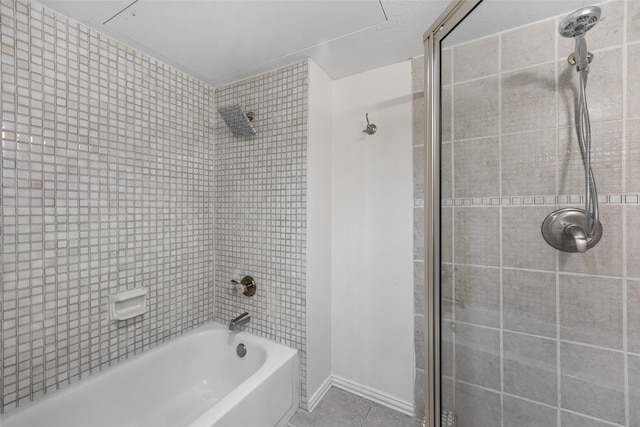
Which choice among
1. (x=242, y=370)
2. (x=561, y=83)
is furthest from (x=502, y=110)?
(x=242, y=370)

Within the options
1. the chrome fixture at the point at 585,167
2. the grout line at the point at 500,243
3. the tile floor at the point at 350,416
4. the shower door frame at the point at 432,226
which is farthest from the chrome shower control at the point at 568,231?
the tile floor at the point at 350,416

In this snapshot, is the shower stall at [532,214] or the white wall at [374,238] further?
the white wall at [374,238]

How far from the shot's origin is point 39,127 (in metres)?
1.11

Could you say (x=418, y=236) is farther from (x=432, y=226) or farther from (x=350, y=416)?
(x=350, y=416)

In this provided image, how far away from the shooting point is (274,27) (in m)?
1.25

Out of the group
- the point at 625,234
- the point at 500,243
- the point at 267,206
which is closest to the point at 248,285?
the point at 267,206

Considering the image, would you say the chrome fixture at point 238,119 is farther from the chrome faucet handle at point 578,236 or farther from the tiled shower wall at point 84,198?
the chrome faucet handle at point 578,236

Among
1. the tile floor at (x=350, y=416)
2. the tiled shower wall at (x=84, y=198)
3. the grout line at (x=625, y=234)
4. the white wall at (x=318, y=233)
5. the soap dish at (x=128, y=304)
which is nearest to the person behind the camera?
the grout line at (x=625, y=234)

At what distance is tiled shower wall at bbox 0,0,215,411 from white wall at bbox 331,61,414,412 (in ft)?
3.09

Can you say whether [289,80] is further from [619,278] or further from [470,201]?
[619,278]

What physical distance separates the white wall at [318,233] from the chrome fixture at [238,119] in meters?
0.38

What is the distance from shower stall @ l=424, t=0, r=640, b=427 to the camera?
3.15 ft

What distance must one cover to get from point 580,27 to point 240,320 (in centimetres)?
201

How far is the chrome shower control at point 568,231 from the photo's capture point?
101 cm
